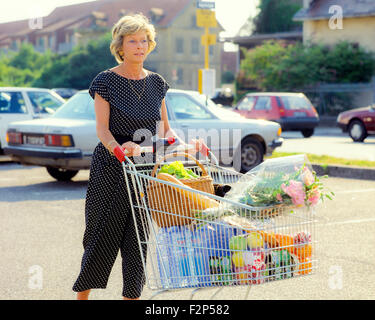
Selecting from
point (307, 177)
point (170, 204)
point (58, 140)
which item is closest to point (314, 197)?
point (307, 177)

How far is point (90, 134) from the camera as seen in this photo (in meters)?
10.1

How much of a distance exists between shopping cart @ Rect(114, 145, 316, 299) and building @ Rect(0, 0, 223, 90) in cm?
6381

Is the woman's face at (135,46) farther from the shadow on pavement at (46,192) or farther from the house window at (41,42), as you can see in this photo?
the house window at (41,42)

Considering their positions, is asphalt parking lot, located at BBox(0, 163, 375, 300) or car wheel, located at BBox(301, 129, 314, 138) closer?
asphalt parking lot, located at BBox(0, 163, 375, 300)

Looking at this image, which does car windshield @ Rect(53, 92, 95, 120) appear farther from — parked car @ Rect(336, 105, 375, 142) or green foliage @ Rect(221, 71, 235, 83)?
green foliage @ Rect(221, 71, 235, 83)

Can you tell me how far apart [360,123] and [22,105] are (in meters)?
10.8

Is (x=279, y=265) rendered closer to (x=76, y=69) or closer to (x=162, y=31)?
(x=76, y=69)

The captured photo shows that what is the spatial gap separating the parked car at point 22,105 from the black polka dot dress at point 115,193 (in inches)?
400

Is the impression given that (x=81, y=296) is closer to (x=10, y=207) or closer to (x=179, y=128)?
(x=10, y=207)

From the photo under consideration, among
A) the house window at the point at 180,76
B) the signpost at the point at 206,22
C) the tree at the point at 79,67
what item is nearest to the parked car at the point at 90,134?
the signpost at the point at 206,22

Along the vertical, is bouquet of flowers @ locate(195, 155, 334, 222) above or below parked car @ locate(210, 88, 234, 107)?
above

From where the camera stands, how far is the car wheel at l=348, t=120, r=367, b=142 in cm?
2005

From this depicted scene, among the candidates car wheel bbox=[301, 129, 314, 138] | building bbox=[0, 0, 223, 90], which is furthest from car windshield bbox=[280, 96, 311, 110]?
building bbox=[0, 0, 223, 90]
